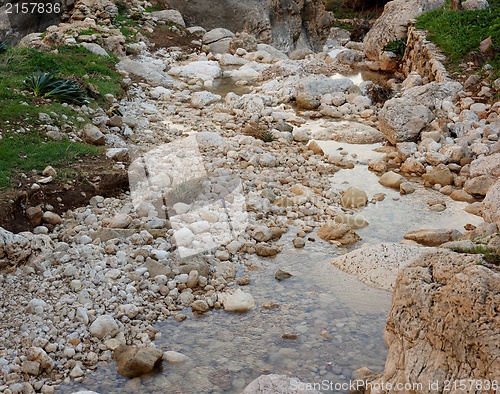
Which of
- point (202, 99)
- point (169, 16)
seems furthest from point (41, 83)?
point (169, 16)

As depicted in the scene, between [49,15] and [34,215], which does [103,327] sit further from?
[49,15]

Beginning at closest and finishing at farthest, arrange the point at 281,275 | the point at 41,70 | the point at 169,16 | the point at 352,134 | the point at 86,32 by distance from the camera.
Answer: the point at 281,275
the point at 41,70
the point at 352,134
the point at 86,32
the point at 169,16

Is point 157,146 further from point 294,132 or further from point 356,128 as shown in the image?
point 356,128

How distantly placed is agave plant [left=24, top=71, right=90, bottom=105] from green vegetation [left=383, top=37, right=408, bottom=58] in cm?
1147

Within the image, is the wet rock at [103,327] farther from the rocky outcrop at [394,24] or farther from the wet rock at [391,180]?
the rocky outcrop at [394,24]

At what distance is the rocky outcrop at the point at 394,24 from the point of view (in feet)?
64.4

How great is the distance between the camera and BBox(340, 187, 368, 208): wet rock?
28.7ft

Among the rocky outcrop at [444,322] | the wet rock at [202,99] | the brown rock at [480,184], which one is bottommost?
the brown rock at [480,184]

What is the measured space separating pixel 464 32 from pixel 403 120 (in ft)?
20.8

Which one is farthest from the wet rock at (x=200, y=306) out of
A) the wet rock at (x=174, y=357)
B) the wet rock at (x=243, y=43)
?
the wet rock at (x=243, y=43)

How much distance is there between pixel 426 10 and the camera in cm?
1995

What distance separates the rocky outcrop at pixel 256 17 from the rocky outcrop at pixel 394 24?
307 centimetres

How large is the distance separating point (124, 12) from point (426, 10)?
1030 cm

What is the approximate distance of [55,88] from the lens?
10.3 metres
